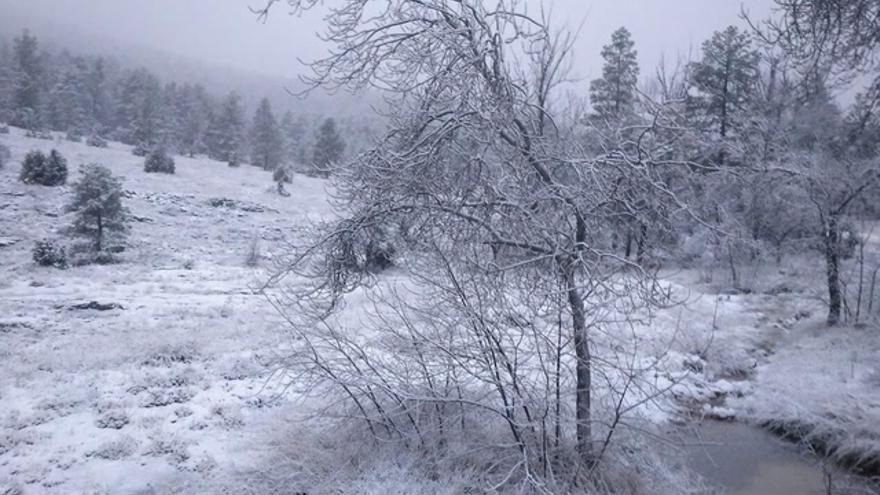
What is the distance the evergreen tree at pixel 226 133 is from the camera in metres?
46.4

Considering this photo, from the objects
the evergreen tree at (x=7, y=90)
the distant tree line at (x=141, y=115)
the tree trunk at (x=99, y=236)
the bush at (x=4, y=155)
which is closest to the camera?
the tree trunk at (x=99, y=236)

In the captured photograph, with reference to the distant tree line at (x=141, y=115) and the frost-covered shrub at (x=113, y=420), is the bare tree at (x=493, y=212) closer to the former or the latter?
the frost-covered shrub at (x=113, y=420)

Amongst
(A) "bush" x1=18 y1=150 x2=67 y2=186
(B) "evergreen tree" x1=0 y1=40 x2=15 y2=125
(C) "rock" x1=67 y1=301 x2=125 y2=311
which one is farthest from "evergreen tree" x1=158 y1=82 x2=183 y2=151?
(C) "rock" x1=67 y1=301 x2=125 y2=311

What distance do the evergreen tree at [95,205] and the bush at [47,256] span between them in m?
1.35

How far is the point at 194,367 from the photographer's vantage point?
985cm

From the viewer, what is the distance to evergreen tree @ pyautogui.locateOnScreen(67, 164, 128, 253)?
17422 millimetres

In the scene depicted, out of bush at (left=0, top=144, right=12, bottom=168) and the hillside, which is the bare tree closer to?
the hillside

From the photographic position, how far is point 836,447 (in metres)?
8.72

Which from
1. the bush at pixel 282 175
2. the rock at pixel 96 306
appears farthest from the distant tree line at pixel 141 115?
the rock at pixel 96 306

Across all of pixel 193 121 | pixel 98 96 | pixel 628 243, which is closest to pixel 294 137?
pixel 193 121

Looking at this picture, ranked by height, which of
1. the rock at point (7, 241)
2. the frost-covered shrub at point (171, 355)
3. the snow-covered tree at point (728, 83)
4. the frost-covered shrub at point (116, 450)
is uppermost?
the snow-covered tree at point (728, 83)

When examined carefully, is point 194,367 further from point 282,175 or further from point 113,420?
point 282,175

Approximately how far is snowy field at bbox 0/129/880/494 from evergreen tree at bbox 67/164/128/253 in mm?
1468

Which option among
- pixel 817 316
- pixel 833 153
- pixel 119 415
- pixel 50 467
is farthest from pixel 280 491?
pixel 833 153
